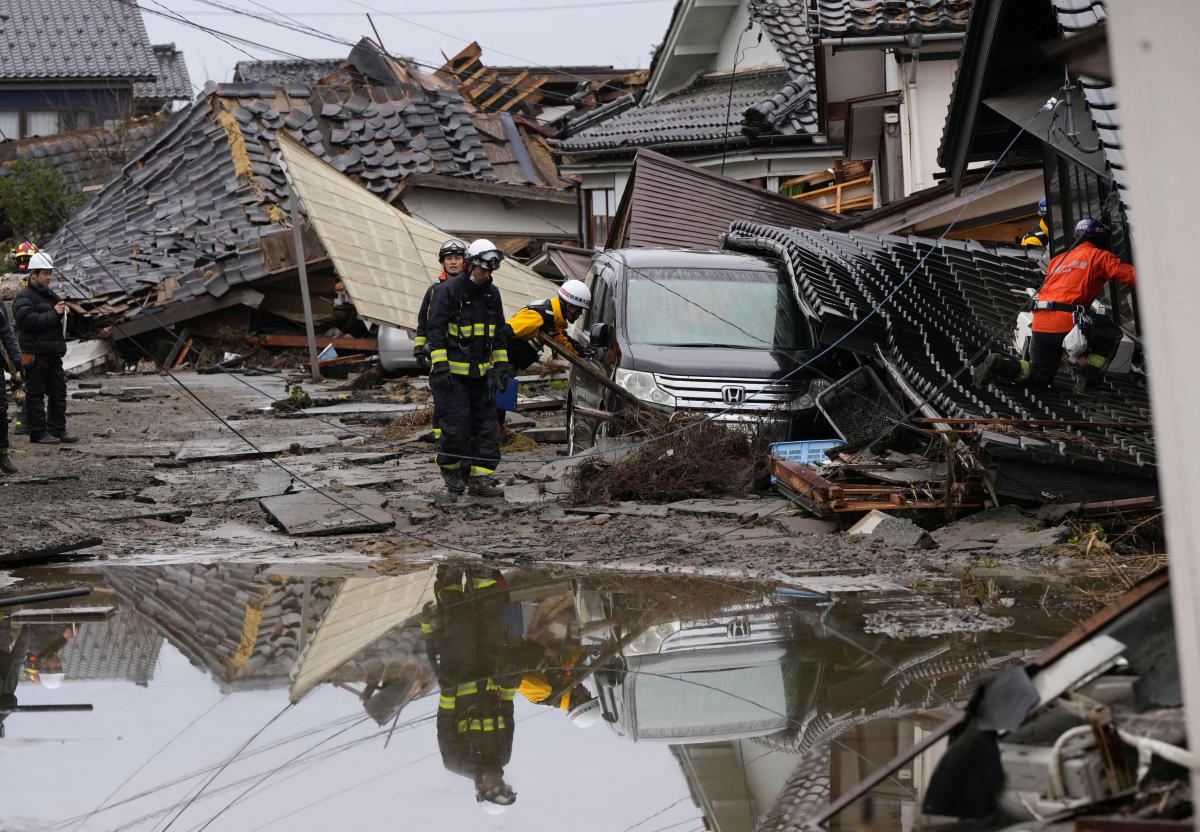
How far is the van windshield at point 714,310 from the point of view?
1039cm

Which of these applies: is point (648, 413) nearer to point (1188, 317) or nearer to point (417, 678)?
point (417, 678)

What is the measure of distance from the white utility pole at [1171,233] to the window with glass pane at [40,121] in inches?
1873

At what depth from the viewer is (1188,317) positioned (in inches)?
96.3

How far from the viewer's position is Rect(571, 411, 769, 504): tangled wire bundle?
9195 mm

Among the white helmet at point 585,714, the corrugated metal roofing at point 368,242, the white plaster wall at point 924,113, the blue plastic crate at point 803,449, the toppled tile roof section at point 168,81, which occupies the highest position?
the toppled tile roof section at point 168,81

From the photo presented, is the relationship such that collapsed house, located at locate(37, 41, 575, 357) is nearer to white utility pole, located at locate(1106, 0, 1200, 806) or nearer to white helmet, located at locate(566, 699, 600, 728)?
white helmet, located at locate(566, 699, 600, 728)

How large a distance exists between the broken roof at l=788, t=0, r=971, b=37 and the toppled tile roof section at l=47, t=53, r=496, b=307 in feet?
45.1

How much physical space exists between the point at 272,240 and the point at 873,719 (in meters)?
21.9

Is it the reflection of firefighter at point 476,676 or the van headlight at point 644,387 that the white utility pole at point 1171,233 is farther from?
the van headlight at point 644,387

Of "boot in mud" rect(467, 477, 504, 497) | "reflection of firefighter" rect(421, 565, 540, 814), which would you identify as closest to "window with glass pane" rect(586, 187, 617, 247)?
"boot in mud" rect(467, 477, 504, 497)

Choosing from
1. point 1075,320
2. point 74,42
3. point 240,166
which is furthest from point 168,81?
point 1075,320

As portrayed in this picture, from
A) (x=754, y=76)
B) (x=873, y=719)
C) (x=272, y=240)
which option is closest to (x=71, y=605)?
(x=873, y=719)

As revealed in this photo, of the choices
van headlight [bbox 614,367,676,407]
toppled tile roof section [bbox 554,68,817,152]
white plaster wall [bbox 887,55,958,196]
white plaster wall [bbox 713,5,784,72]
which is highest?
white plaster wall [bbox 713,5,784,72]

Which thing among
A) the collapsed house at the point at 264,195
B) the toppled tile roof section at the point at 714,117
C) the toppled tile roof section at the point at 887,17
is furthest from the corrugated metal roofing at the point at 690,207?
the collapsed house at the point at 264,195
